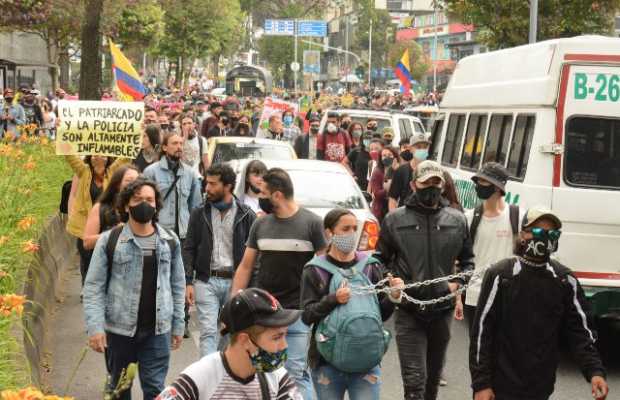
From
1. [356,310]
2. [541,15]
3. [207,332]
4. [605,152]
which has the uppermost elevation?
[541,15]

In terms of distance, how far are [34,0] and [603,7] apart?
630 inches

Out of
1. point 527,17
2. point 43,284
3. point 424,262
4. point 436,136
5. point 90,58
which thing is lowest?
point 43,284

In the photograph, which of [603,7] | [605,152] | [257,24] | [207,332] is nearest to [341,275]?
[207,332]

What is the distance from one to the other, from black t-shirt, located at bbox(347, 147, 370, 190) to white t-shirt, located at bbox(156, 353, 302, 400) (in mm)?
15084

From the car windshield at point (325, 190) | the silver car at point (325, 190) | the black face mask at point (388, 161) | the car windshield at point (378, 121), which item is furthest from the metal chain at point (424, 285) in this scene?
the car windshield at point (378, 121)

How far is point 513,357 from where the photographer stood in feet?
20.1

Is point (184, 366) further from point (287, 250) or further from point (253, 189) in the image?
point (287, 250)

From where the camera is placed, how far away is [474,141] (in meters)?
12.7

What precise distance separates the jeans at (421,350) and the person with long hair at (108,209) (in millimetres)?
2194

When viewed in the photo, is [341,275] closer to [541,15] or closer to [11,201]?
[11,201]

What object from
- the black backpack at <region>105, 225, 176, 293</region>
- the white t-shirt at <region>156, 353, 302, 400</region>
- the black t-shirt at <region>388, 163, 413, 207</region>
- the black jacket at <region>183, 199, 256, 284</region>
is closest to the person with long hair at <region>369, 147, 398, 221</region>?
the black t-shirt at <region>388, 163, 413, 207</region>

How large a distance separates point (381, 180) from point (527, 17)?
1299 cm

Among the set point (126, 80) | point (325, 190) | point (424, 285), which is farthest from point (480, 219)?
point (126, 80)

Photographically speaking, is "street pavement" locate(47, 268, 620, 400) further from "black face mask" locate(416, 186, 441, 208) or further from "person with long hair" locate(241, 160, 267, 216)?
"black face mask" locate(416, 186, 441, 208)
